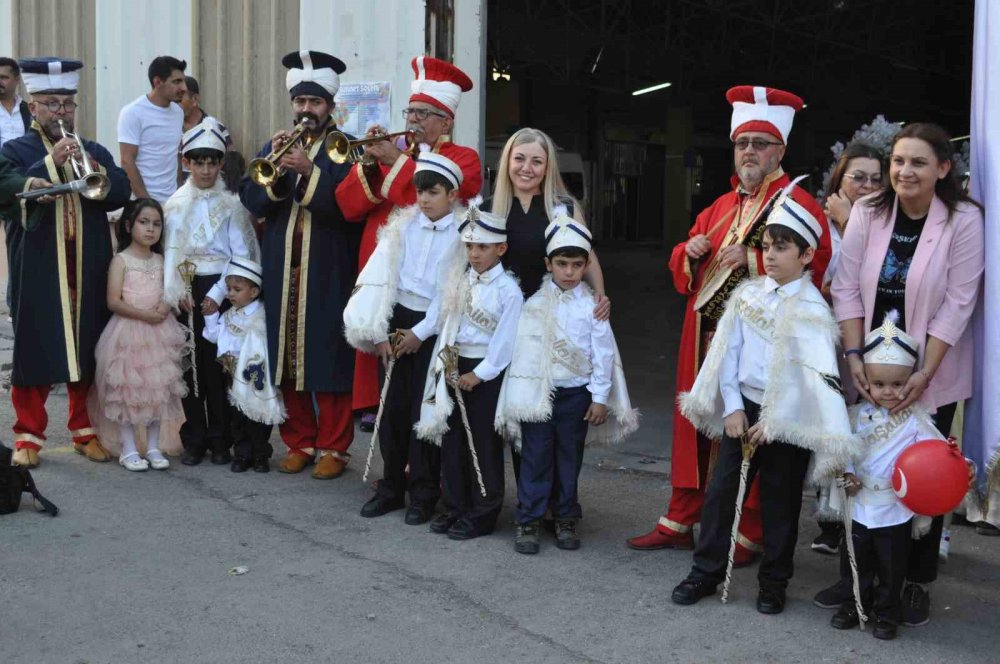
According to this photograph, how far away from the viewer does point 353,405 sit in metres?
6.01

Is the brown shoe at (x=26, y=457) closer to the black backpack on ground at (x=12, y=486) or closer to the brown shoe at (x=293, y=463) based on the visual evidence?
the black backpack on ground at (x=12, y=486)

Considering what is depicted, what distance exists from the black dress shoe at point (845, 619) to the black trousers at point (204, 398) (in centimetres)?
354

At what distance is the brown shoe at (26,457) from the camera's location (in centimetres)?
620

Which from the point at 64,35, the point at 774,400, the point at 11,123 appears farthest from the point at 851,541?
the point at 64,35

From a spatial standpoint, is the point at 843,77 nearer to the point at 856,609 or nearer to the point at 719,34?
the point at 719,34

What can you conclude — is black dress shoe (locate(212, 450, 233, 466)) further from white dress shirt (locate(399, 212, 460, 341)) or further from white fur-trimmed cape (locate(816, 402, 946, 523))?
white fur-trimmed cape (locate(816, 402, 946, 523))

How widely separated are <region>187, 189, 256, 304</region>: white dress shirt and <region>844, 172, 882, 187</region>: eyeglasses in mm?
3179

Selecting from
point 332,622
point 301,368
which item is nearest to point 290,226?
point 301,368

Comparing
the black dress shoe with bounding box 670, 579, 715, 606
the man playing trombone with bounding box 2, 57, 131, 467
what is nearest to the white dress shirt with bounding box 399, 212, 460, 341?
the black dress shoe with bounding box 670, 579, 715, 606

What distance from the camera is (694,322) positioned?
4.97 meters

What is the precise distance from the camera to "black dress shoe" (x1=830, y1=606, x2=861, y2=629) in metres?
4.16

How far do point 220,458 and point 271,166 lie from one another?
1655 millimetres

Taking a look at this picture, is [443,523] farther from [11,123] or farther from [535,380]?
[11,123]

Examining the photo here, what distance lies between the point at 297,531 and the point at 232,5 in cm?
→ 477
